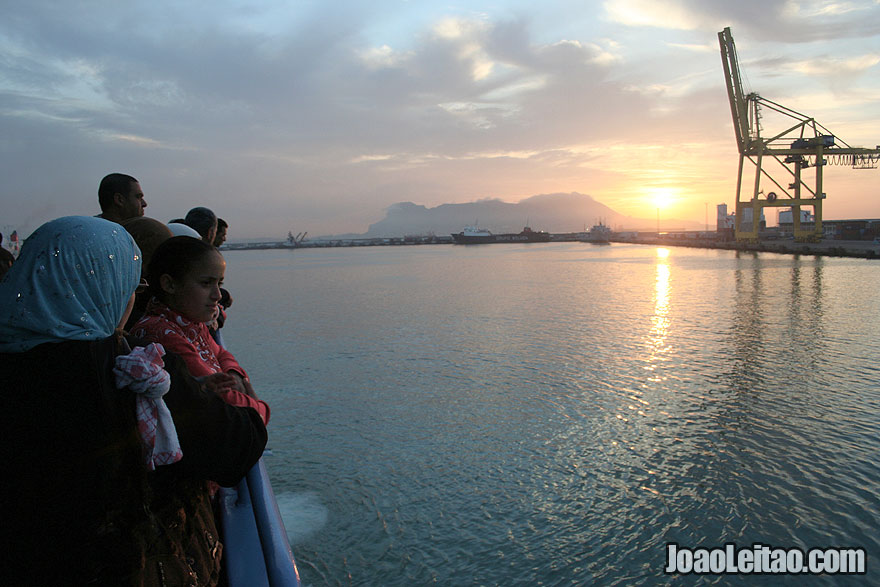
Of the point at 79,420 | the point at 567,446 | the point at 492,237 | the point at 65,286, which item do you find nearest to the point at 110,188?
the point at 65,286

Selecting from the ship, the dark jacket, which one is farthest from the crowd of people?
the ship

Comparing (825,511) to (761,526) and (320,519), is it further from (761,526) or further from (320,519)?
(320,519)

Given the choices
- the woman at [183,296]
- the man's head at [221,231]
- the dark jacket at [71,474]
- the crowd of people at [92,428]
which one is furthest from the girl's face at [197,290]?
the man's head at [221,231]

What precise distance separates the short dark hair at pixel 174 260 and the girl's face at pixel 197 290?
1 cm

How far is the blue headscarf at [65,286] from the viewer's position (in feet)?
2.90

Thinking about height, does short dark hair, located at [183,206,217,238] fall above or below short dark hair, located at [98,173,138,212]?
below

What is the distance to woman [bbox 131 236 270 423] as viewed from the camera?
1.48 metres

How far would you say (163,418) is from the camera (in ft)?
3.29

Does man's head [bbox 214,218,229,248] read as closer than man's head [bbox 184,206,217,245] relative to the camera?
No

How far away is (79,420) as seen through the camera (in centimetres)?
89

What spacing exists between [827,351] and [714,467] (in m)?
4.71

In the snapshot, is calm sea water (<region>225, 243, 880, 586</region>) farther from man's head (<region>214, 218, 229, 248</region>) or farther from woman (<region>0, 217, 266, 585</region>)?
woman (<region>0, 217, 266, 585</region>)

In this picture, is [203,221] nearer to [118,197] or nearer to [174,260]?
[118,197]

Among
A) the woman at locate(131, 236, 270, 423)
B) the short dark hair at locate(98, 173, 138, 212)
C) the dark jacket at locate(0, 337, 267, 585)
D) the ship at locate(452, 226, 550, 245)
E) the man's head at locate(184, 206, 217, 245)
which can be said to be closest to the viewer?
the dark jacket at locate(0, 337, 267, 585)
